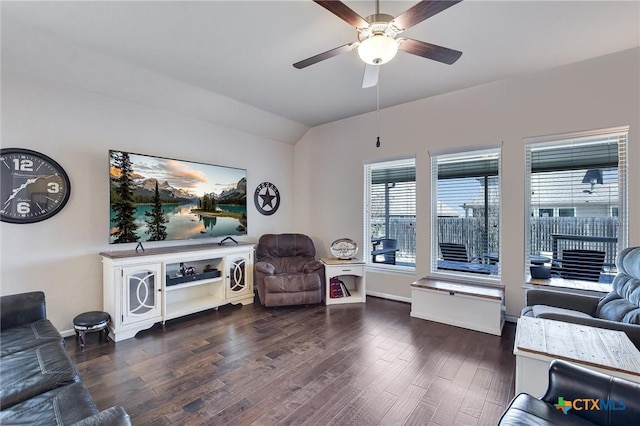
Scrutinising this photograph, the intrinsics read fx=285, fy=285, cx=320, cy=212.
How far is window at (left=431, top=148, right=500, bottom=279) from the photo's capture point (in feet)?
12.3

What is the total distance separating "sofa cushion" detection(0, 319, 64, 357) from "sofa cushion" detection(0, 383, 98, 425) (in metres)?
0.67

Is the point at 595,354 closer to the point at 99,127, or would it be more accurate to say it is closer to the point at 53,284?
the point at 53,284

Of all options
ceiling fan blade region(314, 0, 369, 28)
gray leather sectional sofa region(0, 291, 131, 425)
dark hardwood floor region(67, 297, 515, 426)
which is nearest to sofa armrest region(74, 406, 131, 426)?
gray leather sectional sofa region(0, 291, 131, 425)

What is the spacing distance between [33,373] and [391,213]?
418cm

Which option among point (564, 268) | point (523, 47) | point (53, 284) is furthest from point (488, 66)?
point (53, 284)

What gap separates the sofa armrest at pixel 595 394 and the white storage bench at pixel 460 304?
191 centimetres

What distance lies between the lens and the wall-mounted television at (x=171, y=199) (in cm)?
332

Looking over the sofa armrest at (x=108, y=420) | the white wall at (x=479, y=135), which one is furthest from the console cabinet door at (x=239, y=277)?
the sofa armrest at (x=108, y=420)

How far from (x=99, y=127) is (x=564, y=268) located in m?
5.63

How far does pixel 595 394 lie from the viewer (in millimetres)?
1280

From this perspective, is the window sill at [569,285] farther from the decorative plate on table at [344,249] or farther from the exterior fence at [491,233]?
the decorative plate on table at [344,249]

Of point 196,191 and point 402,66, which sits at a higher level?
point 402,66

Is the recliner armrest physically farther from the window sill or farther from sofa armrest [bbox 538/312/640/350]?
the window sill

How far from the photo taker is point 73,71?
9.68 feet
